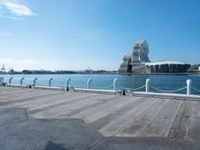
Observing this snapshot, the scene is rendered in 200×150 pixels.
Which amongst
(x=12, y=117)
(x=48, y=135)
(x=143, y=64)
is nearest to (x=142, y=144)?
(x=48, y=135)

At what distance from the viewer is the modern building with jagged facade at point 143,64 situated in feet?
454

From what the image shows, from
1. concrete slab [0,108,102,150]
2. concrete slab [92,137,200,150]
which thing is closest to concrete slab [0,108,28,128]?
concrete slab [0,108,102,150]

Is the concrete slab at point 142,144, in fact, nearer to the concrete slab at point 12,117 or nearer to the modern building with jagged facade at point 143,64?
the concrete slab at point 12,117

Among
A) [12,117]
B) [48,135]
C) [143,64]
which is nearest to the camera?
[48,135]

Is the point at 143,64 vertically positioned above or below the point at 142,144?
above

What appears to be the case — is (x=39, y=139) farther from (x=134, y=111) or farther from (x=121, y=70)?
(x=121, y=70)

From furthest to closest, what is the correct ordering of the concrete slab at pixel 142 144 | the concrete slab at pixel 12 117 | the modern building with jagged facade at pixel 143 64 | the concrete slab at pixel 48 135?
the modern building with jagged facade at pixel 143 64, the concrete slab at pixel 12 117, the concrete slab at pixel 48 135, the concrete slab at pixel 142 144

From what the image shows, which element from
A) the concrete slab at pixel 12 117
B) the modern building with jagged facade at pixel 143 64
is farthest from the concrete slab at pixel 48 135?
the modern building with jagged facade at pixel 143 64

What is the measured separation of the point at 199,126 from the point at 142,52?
158 m

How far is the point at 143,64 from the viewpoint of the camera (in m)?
148

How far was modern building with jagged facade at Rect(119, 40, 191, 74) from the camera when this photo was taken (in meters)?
138

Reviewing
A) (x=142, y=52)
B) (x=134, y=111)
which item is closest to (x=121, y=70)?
(x=142, y=52)

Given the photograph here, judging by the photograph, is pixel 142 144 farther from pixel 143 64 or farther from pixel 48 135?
pixel 143 64

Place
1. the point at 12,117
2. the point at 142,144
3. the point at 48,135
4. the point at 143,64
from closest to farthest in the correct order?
the point at 142,144 → the point at 48,135 → the point at 12,117 → the point at 143,64
